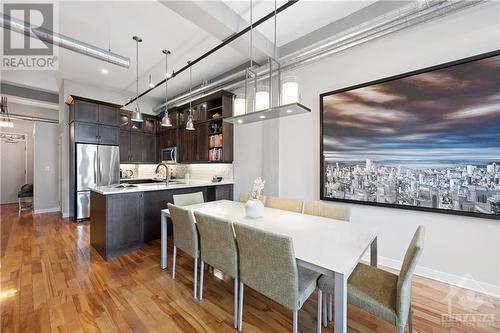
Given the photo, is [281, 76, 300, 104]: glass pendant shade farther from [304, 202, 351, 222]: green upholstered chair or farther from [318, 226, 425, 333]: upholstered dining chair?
[318, 226, 425, 333]: upholstered dining chair

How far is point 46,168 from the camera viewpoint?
584 centimetres

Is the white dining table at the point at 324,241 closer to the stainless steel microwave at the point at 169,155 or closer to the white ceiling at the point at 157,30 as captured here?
the white ceiling at the point at 157,30

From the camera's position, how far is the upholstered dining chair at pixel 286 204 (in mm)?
2613

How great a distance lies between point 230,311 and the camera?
1.92m

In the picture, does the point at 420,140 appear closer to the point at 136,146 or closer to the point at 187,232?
the point at 187,232

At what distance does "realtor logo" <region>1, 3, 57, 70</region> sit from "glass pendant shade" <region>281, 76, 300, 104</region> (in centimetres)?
295

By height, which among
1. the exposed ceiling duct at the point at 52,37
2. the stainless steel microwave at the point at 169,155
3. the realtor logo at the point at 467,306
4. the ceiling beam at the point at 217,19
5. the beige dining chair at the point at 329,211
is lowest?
the realtor logo at the point at 467,306

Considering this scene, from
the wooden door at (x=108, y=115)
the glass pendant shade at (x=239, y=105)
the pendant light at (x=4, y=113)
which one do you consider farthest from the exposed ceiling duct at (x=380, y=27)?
the pendant light at (x=4, y=113)

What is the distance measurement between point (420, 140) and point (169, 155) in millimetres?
5468

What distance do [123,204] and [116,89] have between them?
4.08 meters

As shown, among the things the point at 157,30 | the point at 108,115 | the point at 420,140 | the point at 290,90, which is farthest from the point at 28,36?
the point at 420,140

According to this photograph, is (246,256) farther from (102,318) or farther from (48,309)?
(48,309)

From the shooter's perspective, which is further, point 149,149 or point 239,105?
point 149,149

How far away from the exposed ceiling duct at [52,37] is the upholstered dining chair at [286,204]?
3080 millimetres
